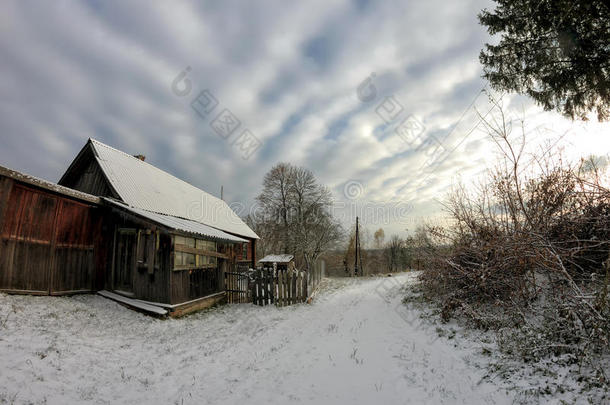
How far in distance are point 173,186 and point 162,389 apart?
15709 millimetres

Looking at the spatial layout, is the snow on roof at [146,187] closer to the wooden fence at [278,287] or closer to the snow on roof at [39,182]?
the snow on roof at [39,182]

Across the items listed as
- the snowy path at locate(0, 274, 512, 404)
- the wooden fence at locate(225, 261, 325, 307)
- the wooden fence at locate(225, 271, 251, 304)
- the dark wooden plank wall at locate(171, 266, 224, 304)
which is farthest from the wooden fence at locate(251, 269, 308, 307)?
the snowy path at locate(0, 274, 512, 404)

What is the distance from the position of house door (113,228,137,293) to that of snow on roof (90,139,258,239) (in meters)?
1.68

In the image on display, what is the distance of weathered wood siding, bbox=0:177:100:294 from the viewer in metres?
7.36

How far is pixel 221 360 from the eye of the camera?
5.50m

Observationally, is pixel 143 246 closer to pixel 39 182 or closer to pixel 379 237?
pixel 39 182

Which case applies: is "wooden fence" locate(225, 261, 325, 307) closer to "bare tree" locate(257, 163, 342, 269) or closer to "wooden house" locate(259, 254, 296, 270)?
"wooden house" locate(259, 254, 296, 270)

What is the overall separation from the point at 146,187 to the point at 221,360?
1141 cm

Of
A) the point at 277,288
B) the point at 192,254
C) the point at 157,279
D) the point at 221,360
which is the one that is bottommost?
the point at 221,360

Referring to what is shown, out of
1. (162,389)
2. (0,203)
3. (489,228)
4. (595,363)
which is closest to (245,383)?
(162,389)

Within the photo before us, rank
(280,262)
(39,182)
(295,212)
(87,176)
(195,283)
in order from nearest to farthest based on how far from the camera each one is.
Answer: (39,182) → (195,283) → (87,176) → (280,262) → (295,212)

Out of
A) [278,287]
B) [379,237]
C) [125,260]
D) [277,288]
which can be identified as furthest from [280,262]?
[379,237]

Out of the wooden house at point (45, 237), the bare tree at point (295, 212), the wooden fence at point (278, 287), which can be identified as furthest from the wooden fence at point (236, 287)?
the bare tree at point (295, 212)

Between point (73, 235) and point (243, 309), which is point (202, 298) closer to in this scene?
point (243, 309)
